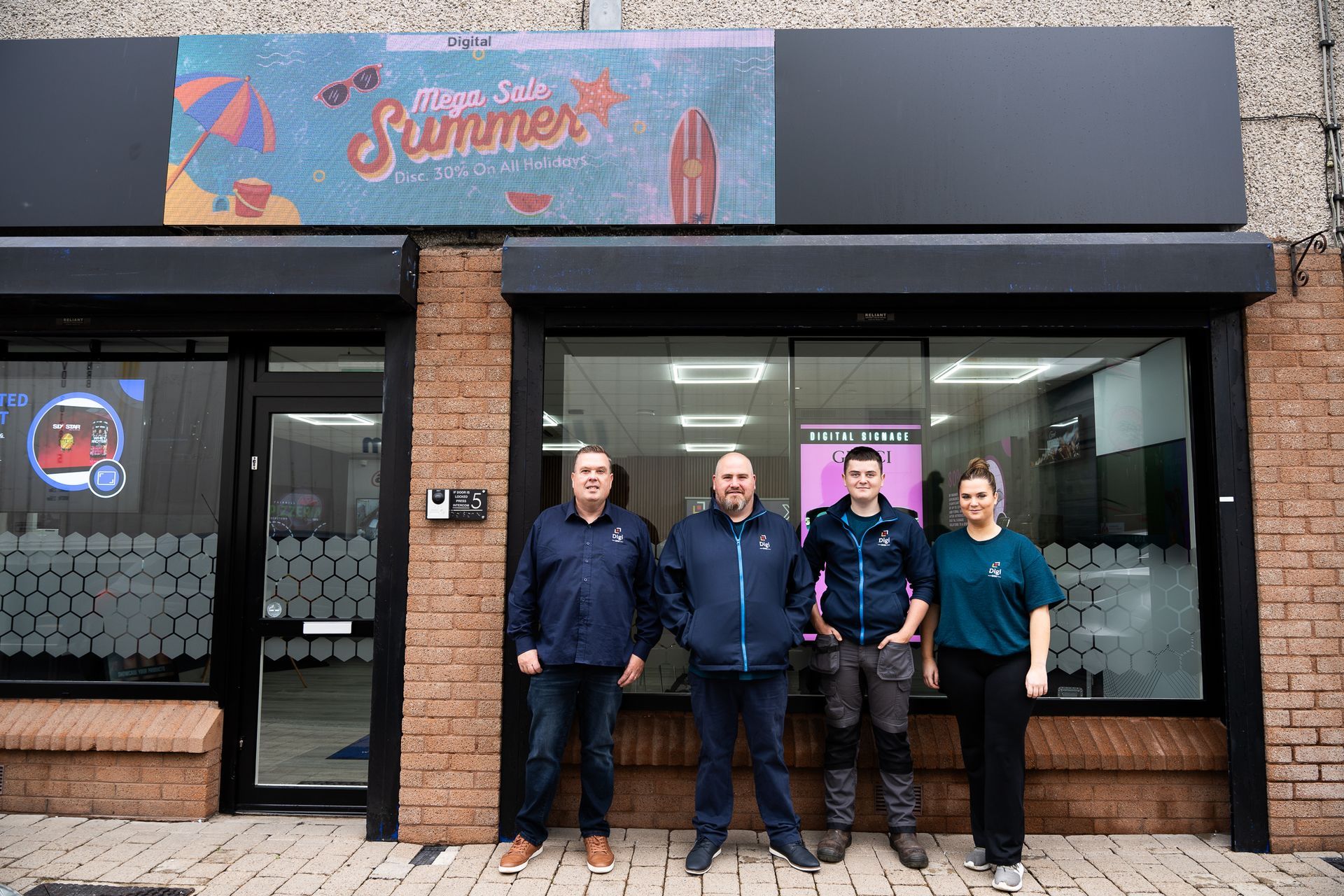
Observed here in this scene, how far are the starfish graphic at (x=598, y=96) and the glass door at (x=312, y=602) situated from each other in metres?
1.99

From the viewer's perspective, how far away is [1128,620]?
14.6 feet

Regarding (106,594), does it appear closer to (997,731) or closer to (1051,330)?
(997,731)

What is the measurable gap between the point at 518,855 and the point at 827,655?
168 centimetres

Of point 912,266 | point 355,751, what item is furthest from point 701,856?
point 912,266

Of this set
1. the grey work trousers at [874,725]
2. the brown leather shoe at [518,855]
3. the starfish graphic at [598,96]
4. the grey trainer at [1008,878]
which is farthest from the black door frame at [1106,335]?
the starfish graphic at [598,96]

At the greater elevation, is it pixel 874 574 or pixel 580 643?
pixel 874 574

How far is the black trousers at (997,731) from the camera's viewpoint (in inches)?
143

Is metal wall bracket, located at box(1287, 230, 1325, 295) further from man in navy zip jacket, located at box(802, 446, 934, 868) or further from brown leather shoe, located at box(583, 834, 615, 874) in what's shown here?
brown leather shoe, located at box(583, 834, 615, 874)

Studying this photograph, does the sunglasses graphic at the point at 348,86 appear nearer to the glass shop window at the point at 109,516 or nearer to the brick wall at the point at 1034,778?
the glass shop window at the point at 109,516

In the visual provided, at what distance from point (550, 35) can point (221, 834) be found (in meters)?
4.48

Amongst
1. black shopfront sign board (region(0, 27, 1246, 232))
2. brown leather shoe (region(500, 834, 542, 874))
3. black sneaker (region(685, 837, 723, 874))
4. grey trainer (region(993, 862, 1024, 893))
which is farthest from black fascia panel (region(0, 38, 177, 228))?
grey trainer (region(993, 862, 1024, 893))

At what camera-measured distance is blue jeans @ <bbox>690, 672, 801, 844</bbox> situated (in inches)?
149

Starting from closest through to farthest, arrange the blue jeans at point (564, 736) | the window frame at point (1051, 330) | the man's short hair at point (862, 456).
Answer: the blue jeans at point (564, 736) → the man's short hair at point (862, 456) → the window frame at point (1051, 330)

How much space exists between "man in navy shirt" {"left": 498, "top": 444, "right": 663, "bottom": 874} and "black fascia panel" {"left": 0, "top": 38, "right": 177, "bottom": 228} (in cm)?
284
